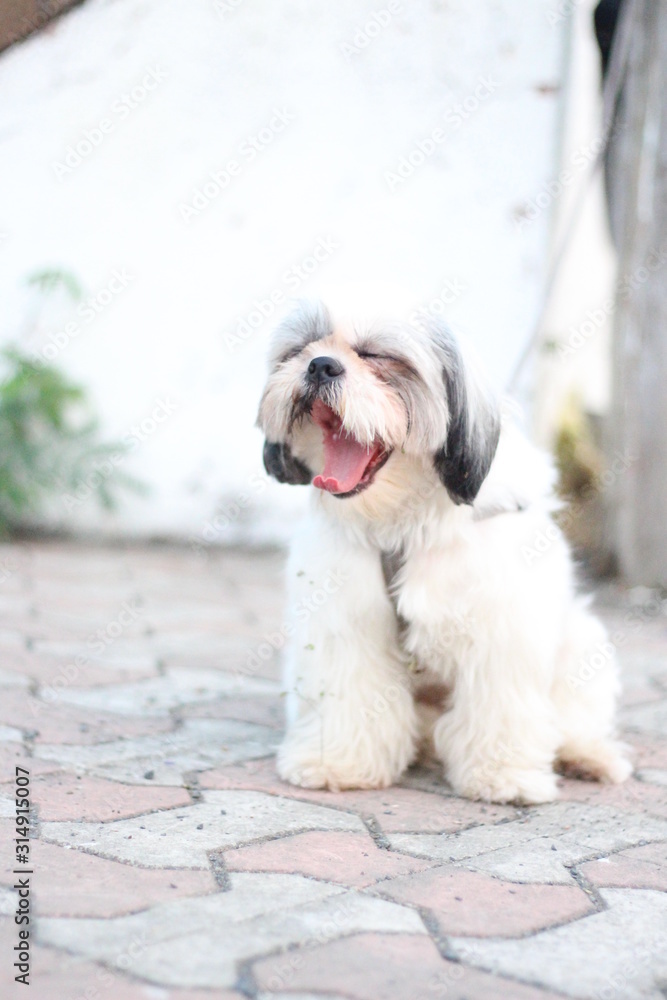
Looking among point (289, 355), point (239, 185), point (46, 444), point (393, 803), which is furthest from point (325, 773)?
point (239, 185)

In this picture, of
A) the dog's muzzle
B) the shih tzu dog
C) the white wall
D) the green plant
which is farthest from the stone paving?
the white wall

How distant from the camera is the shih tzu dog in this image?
2682 mm

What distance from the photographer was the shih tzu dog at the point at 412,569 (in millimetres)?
2682

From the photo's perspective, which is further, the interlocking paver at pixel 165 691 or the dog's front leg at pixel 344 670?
the interlocking paver at pixel 165 691

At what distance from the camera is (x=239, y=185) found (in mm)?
6250

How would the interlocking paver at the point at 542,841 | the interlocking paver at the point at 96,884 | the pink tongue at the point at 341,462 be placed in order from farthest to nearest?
1. the pink tongue at the point at 341,462
2. the interlocking paver at the point at 542,841
3. the interlocking paver at the point at 96,884

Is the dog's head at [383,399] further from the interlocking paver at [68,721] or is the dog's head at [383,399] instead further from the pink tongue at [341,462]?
the interlocking paver at [68,721]

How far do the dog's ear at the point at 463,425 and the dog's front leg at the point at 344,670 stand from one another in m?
0.36

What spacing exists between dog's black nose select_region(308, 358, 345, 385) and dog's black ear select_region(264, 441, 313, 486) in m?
0.34

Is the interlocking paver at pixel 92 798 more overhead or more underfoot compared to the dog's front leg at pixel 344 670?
more underfoot

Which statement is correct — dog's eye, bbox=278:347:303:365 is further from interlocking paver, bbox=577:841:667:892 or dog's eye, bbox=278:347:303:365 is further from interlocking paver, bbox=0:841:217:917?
interlocking paver, bbox=577:841:667:892

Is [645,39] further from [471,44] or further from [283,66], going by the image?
[283,66]

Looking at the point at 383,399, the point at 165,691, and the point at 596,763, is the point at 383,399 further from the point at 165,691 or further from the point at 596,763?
the point at 165,691

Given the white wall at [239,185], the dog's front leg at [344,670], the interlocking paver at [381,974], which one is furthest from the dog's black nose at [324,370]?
the white wall at [239,185]
